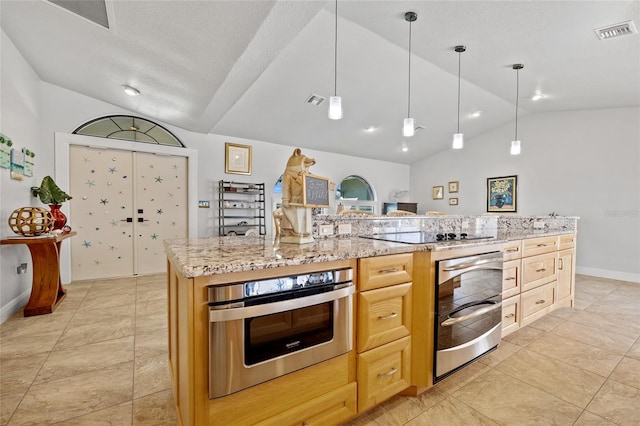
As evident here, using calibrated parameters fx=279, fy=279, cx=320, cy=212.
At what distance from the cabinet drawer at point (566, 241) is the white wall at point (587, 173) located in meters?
2.76

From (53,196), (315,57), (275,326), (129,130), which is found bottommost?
(275,326)

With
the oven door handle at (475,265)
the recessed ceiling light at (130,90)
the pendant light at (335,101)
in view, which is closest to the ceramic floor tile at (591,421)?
the oven door handle at (475,265)

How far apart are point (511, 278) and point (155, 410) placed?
260cm

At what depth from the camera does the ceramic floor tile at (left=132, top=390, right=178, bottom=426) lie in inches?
55.6

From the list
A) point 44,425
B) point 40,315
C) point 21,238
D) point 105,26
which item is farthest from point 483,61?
point 40,315

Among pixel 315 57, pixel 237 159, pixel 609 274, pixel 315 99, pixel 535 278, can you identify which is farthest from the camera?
pixel 237 159

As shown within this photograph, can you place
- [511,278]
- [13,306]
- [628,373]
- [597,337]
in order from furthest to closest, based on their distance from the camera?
[13,306]
[597,337]
[511,278]
[628,373]

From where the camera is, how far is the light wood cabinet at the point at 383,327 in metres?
1.37

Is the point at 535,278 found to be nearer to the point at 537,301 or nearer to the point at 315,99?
the point at 537,301

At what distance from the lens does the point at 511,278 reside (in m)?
2.26

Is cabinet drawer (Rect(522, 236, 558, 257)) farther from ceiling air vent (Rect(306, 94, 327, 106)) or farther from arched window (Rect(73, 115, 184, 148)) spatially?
arched window (Rect(73, 115, 184, 148))

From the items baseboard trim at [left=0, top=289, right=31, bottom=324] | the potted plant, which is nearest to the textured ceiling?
the potted plant

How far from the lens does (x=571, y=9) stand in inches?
98.3

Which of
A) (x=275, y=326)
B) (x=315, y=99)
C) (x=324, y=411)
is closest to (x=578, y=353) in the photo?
(x=324, y=411)
